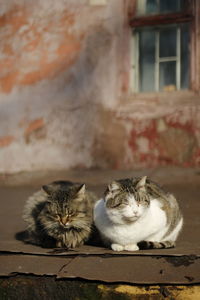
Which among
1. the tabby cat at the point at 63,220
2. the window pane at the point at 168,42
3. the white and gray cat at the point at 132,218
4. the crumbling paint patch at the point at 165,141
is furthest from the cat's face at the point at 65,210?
the window pane at the point at 168,42

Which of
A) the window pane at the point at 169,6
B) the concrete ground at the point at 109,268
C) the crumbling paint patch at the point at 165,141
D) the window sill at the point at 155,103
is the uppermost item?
the window pane at the point at 169,6

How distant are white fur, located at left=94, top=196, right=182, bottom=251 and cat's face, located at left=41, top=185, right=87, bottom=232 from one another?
13 centimetres

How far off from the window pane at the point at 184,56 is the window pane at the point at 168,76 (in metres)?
0.14

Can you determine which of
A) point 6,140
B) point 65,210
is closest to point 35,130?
point 6,140

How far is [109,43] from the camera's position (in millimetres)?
7445

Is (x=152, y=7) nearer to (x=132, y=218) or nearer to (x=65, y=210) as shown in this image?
(x=65, y=210)

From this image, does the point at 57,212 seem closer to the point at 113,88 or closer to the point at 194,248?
the point at 194,248

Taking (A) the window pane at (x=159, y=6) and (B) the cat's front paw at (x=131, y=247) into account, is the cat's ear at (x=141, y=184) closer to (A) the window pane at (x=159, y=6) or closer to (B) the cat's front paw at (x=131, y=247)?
(B) the cat's front paw at (x=131, y=247)

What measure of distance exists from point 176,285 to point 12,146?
566 cm

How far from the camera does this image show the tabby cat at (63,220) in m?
3.51

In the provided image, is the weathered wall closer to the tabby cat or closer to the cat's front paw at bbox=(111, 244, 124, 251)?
the tabby cat

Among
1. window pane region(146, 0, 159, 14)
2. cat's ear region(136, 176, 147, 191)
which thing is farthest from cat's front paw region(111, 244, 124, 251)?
window pane region(146, 0, 159, 14)

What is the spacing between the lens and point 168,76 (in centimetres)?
733

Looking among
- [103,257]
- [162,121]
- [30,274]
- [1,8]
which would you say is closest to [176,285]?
[103,257]
